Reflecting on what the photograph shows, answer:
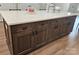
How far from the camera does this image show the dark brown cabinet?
1.98 m

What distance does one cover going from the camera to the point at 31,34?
7.34 ft

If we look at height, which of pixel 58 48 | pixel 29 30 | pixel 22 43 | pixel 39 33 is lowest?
pixel 58 48

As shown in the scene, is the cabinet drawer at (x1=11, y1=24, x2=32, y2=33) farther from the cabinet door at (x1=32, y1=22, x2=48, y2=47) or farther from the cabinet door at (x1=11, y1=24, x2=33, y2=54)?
the cabinet door at (x1=32, y1=22, x2=48, y2=47)

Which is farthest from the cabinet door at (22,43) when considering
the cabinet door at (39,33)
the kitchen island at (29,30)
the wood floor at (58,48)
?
the wood floor at (58,48)

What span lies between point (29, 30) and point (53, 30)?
3.22ft

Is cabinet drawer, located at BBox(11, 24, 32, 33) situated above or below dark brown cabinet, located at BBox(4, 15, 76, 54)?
above

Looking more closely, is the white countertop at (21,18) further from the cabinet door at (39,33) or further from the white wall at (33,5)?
the white wall at (33,5)

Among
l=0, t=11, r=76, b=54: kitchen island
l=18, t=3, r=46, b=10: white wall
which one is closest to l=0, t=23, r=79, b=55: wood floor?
l=0, t=11, r=76, b=54: kitchen island

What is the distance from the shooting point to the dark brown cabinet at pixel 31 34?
6.49 feet

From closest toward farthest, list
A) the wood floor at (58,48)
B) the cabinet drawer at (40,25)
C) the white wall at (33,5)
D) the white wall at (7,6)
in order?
the cabinet drawer at (40,25)
the wood floor at (58,48)
the white wall at (7,6)
the white wall at (33,5)

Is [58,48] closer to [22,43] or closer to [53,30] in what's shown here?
[53,30]

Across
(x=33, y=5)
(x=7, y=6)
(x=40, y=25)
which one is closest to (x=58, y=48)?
(x=40, y=25)

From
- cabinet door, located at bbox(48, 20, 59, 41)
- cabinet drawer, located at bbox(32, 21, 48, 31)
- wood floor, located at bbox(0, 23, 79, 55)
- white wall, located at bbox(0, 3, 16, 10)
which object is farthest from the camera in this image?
white wall, located at bbox(0, 3, 16, 10)
